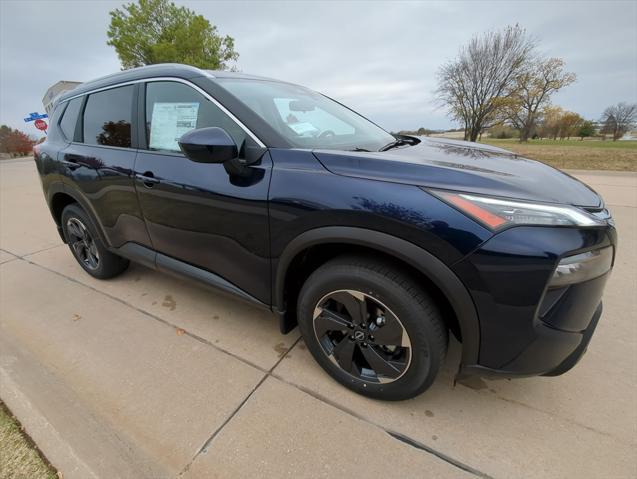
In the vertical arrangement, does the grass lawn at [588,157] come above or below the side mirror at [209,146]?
below

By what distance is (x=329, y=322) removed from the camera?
1.68 m

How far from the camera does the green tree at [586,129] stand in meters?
46.5

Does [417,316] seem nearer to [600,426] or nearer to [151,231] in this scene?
[600,426]

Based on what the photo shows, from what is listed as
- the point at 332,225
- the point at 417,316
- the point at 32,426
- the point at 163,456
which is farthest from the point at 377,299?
the point at 32,426

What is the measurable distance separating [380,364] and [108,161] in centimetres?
234

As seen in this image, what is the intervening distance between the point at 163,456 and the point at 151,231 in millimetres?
1406

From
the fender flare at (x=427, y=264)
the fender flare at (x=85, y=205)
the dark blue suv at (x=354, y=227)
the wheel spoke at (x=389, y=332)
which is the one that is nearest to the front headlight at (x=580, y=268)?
the dark blue suv at (x=354, y=227)

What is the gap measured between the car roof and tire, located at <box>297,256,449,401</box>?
140cm

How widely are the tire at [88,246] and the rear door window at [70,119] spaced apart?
0.63m

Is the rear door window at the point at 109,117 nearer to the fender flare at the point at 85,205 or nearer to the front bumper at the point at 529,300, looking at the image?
the fender flare at the point at 85,205

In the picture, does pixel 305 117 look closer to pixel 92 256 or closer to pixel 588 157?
pixel 92 256

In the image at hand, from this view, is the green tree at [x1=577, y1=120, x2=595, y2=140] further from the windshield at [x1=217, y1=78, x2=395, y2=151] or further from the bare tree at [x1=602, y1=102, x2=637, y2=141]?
the windshield at [x1=217, y1=78, x2=395, y2=151]

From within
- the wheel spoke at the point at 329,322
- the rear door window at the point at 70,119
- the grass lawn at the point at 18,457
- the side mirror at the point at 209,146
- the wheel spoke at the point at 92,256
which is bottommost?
the grass lawn at the point at 18,457

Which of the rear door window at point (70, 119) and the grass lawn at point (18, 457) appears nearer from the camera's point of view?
the grass lawn at point (18, 457)
